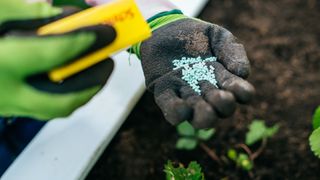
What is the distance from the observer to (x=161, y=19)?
1.14m

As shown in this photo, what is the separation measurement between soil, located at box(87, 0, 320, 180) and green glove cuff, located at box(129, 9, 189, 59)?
36 cm

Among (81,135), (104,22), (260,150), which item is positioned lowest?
(260,150)

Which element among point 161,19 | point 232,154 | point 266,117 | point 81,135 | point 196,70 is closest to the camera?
point 196,70

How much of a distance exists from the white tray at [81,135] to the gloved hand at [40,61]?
12.2 inches

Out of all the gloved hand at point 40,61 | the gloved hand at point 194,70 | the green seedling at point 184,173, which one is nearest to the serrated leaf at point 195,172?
the green seedling at point 184,173

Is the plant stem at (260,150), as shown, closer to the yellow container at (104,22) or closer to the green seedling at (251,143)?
the green seedling at (251,143)

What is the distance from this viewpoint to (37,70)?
0.86 m

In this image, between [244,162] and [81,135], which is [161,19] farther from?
[244,162]

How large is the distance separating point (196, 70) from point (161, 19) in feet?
0.69

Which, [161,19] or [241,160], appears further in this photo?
[241,160]

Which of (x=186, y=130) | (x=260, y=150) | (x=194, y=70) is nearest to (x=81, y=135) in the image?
(x=186, y=130)

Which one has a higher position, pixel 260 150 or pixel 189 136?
pixel 189 136

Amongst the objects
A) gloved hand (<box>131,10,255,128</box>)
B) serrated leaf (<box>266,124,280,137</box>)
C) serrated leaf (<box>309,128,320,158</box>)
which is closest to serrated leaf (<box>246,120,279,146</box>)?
serrated leaf (<box>266,124,280,137</box>)

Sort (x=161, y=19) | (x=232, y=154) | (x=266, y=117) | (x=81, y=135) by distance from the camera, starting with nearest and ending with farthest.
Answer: (x=161, y=19) < (x=81, y=135) < (x=232, y=154) < (x=266, y=117)
